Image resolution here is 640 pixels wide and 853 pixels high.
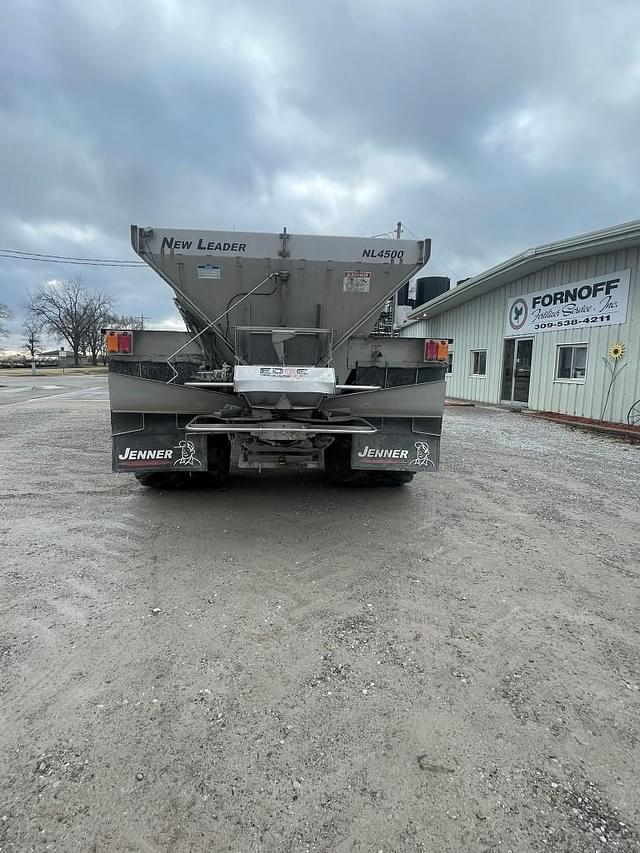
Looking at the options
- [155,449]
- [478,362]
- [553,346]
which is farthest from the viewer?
[478,362]

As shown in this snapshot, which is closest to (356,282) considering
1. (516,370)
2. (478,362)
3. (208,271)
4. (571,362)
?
(208,271)

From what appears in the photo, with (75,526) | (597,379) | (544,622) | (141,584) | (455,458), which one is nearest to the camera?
(544,622)

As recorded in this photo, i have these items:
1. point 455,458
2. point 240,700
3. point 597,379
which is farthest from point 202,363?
point 597,379

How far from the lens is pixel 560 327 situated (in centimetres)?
1269

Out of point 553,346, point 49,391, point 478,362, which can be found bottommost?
point 49,391

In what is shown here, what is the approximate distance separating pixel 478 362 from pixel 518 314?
10.0 ft

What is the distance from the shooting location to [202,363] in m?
4.83

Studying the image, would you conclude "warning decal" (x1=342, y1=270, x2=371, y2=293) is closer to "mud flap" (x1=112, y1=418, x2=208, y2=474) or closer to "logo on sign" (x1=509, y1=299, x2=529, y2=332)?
"mud flap" (x1=112, y1=418, x2=208, y2=474)

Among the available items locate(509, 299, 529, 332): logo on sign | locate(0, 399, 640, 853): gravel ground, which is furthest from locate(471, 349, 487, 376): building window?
locate(0, 399, 640, 853): gravel ground

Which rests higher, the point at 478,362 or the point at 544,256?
the point at 544,256

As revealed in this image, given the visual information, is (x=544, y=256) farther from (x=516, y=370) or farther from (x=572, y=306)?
(x=516, y=370)

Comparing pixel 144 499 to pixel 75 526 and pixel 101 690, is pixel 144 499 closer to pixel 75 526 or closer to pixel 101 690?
pixel 75 526

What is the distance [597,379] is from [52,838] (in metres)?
12.8

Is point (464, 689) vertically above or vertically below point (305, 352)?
below
